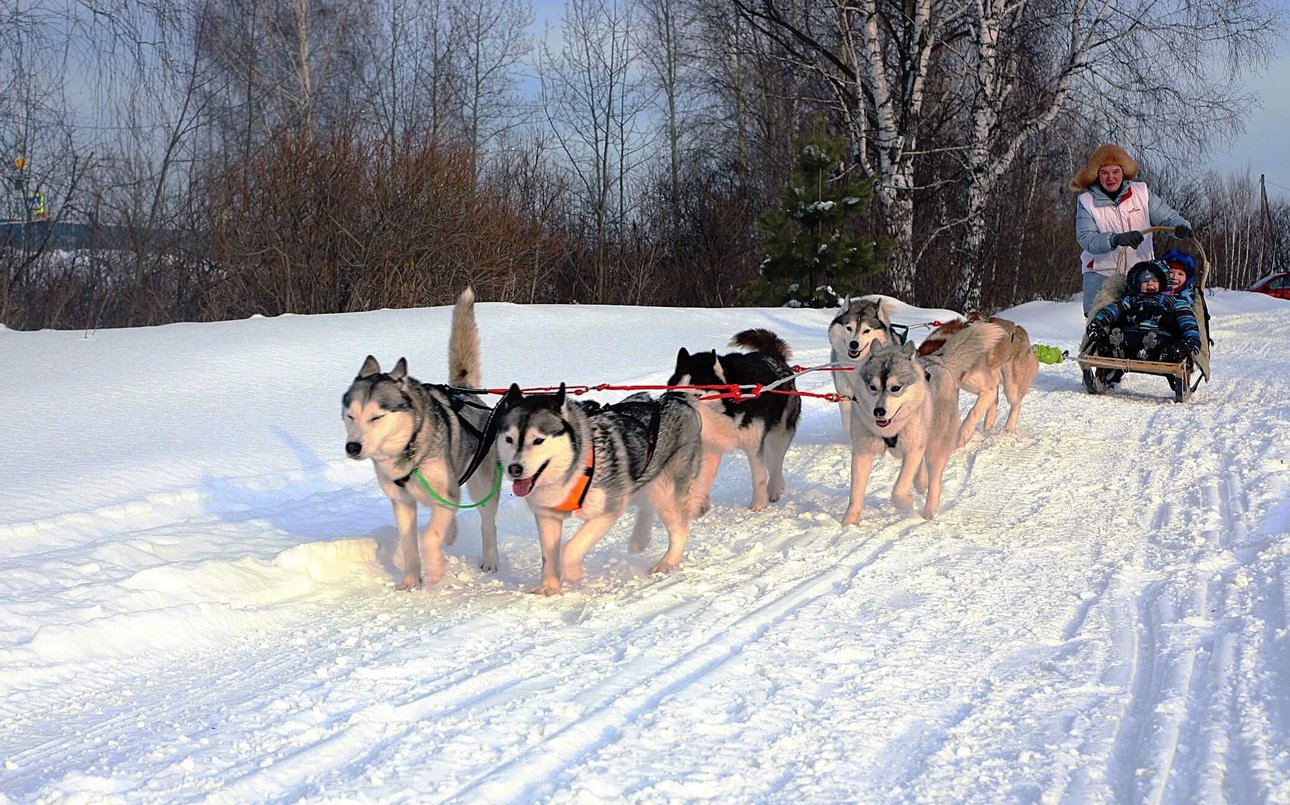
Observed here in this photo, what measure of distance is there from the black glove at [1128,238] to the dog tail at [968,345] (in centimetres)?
339

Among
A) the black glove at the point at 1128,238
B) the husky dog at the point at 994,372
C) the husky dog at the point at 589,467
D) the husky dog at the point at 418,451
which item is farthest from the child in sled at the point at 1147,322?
the husky dog at the point at 418,451

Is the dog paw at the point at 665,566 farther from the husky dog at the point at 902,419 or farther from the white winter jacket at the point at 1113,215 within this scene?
the white winter jacket at the point at 1113,215

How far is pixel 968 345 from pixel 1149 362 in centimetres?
339

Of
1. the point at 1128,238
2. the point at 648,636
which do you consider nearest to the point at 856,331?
the point at 648,636

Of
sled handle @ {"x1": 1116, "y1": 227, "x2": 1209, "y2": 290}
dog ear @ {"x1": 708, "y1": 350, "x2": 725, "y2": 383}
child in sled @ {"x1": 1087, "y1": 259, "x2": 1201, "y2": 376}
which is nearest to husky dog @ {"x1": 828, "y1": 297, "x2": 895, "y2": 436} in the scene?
dog ear @ {"x1": 708, "y1": 350, "x2": 725, "y2": 383}

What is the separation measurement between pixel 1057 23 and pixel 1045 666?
16554 millimetres

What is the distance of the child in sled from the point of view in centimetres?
871

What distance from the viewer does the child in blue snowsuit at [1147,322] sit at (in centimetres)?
871

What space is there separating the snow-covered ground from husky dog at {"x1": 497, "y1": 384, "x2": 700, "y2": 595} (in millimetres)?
233

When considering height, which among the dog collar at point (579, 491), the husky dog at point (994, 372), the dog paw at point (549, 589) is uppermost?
the husky dog at point (994, 372)

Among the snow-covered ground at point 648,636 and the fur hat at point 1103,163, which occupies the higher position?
the fur hat at point 1103,163

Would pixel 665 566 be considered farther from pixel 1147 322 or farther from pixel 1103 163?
pixel 1103 163

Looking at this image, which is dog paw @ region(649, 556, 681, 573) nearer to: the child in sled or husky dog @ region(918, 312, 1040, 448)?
husky dog @ region(918, 312, 1040, 448)

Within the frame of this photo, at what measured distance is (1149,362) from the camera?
28.3ft
